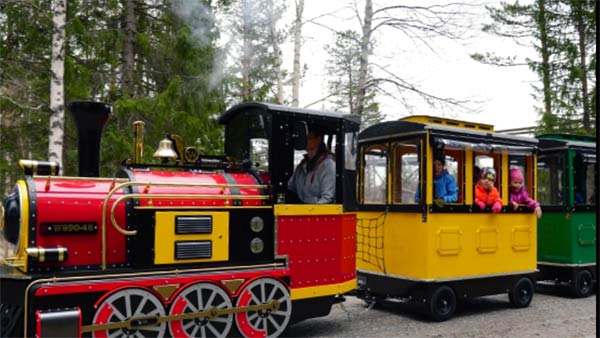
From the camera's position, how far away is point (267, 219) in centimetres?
547

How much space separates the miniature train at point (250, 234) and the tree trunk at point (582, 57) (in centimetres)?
858

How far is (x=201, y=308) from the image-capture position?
16.4 feet

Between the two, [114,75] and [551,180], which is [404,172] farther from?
[114,75]

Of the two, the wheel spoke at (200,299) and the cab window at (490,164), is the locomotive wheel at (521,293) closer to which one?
the cab window at (490,164)

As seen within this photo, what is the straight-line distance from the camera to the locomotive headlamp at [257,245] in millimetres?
5379

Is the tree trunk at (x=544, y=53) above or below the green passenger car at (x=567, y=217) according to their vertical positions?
above

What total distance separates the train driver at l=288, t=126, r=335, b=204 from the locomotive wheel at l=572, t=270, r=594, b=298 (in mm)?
4948

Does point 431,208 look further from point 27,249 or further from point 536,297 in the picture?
point 27,249

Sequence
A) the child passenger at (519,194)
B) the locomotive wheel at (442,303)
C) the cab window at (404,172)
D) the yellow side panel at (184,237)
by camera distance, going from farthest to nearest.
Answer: the child passenger at (519,194), the cab window at (404,172), the locomotive wheel at (442,303), the yellow side panel at (184,237)

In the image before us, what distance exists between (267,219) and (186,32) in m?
6.71

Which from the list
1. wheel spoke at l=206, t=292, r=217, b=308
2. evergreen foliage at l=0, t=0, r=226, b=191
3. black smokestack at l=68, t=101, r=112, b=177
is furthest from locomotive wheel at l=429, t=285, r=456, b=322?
evergreen foliage at l=0, t=0, r=226, b=191

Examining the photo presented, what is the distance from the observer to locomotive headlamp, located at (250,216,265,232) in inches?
212

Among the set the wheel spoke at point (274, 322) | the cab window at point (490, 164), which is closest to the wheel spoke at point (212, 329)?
the wheel spoke at point (274, 322)

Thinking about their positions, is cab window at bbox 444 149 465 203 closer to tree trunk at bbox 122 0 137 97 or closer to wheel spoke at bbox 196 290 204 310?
wheel spoke at bbox 196 290 204 310
